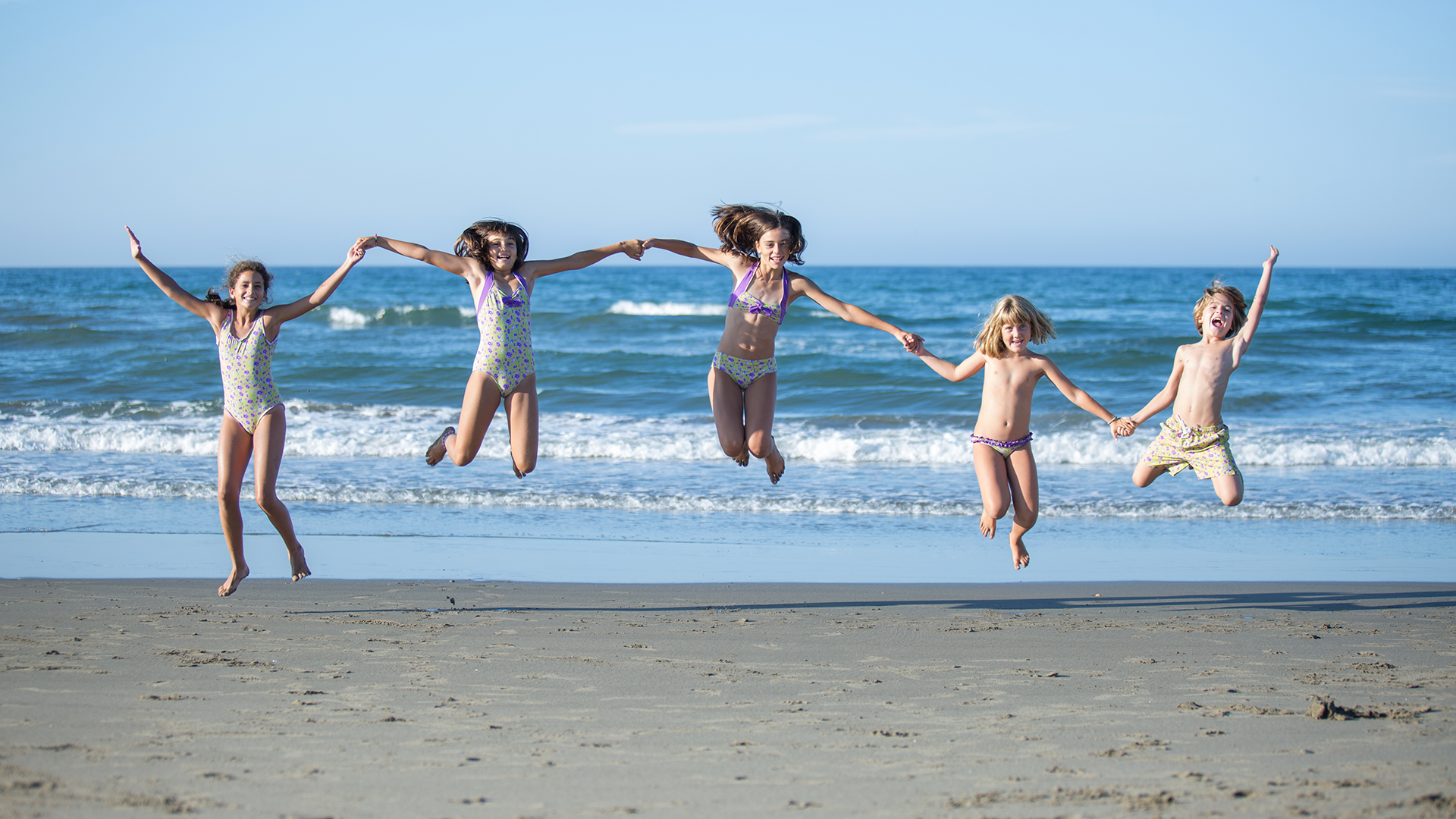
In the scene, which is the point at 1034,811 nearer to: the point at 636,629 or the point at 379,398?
the point at 636,629

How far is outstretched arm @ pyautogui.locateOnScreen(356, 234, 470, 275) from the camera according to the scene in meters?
7.20

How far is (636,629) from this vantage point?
22.0 feet

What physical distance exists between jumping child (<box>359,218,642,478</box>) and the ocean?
129 centimetres

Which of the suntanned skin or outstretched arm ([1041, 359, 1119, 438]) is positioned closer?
outstretched arm ([1041, 359, 1119, 438])

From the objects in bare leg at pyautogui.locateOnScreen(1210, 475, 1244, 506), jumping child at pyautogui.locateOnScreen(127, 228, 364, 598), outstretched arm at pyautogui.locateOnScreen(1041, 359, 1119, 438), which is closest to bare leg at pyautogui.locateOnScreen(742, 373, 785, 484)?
outstretched arm at pyautogui.locateOnScreen(1041, 359, 1119, 438)

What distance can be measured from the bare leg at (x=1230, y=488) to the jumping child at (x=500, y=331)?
13.9ft

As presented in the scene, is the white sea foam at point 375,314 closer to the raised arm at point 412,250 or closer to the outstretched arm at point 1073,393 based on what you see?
the raised arm at point 412,250

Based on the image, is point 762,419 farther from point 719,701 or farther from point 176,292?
point 176,292

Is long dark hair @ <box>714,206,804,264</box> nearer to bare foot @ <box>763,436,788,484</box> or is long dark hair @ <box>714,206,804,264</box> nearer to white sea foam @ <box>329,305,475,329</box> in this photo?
bare foot @ <box>763,436,788,484</box>

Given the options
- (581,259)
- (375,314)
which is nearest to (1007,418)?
(581,259)

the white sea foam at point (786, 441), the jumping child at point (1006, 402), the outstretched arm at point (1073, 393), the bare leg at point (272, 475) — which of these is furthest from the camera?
the white sea foam at point (786, 441)

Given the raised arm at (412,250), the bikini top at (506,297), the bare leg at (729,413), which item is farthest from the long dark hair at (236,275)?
the bare leg at (729,413)

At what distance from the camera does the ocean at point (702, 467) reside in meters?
8.98

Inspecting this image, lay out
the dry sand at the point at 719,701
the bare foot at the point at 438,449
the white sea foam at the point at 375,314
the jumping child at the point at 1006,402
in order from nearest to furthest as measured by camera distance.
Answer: the dry sand at the point at 719,701
the jumping child at the point at 1006,402
the bare foot at the point at 438,449
the white sea foam at the point at 375,314
